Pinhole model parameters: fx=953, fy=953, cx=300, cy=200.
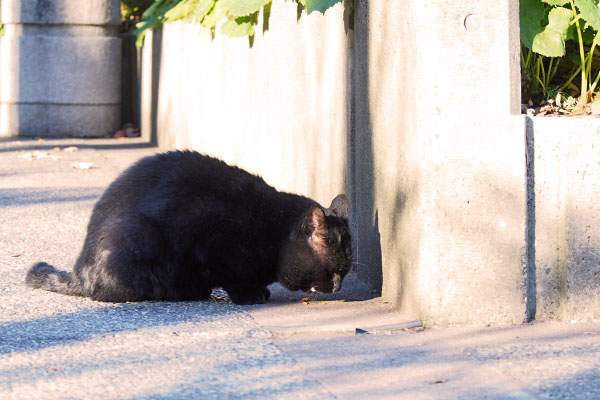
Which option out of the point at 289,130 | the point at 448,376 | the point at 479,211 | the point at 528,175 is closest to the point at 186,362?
the point at 448,376

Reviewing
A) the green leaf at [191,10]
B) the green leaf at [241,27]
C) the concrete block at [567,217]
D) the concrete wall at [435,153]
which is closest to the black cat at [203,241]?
the concrete wall at [435,153]

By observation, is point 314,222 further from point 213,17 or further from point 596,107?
point 213,17

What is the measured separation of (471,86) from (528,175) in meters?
0.41

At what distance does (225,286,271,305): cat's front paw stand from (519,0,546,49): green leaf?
1.57 meters

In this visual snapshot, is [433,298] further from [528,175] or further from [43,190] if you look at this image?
[43,190]

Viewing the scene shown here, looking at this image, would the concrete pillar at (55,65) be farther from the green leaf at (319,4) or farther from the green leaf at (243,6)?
the green leaf at (319,4)

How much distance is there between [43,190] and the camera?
25.0ft

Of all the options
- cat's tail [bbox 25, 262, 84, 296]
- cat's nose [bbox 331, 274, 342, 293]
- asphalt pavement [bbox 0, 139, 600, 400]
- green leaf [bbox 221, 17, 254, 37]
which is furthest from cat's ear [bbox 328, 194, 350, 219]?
green leaf [bbox 221, 17, 254, 37]

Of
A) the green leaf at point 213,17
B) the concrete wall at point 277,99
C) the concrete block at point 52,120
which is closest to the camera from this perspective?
the concrete wall at point 277,99

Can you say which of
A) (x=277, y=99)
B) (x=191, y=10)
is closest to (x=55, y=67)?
(x=191, y=10)

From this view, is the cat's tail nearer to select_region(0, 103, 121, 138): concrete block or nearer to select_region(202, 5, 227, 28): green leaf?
select_region(202, 5, 227, 28): green leaf

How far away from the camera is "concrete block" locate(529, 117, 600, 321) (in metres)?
3.62

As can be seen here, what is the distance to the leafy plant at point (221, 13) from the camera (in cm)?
641

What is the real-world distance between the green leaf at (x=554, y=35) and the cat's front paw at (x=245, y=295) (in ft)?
5.16
